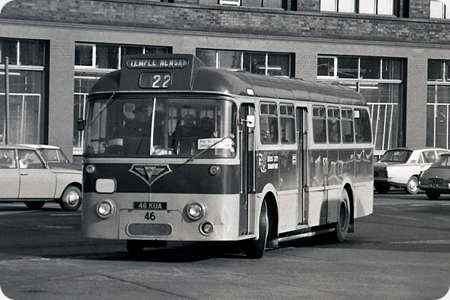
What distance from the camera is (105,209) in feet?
46.6

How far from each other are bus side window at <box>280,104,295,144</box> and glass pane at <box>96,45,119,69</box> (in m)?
22.9

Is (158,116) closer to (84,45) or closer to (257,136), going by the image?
(257,136)

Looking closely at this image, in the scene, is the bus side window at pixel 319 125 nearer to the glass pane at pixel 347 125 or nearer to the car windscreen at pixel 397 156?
the glass pane at pixel 347 125

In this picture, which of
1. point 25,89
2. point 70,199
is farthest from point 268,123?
point 25,89

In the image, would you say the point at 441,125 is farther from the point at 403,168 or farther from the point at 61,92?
the point at 61,92

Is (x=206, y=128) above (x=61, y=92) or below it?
below

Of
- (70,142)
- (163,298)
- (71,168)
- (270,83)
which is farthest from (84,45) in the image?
(163,298)

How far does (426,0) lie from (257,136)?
3136 centimetres

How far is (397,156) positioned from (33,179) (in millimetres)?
16013

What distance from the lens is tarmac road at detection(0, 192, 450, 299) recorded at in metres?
11.3

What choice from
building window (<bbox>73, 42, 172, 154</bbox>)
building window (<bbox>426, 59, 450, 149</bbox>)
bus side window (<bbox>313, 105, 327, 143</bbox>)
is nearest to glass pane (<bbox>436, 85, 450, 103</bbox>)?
building window (<bbox>426, 59, 450, 149</bbox>)

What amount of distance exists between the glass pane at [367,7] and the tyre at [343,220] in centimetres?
2559

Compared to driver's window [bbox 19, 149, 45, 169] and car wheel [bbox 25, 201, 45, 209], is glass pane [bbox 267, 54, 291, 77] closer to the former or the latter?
car wheel [bbox 25, 201, 45, 209]

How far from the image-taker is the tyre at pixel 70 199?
2545cm
